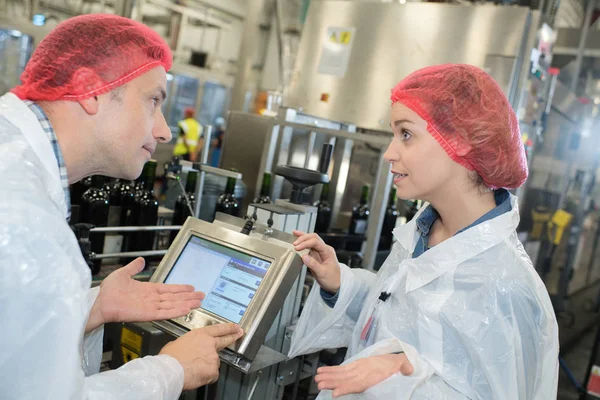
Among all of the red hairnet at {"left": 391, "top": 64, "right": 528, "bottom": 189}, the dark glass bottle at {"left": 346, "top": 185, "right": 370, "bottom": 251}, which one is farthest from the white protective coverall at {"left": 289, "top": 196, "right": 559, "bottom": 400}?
the dark glass bottle at {"left": 346, "top": 185, "right": 370, "bottom": 251}

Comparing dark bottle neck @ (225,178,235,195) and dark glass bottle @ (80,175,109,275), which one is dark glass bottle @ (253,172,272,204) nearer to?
dark bottle neck @ (225,178,235,195)

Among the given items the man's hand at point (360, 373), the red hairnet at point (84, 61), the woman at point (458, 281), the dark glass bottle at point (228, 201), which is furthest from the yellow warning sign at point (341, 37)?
the man's hand at point (360, 373)

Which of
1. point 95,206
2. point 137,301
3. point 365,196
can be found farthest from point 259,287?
point 365,196

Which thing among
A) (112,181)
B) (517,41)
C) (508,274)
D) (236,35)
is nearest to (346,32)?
(517,41)

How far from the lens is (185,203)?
2.13 meters

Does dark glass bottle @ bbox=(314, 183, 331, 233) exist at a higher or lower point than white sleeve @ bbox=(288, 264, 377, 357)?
higher

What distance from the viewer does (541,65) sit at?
2631mm

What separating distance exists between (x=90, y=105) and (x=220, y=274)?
51cm

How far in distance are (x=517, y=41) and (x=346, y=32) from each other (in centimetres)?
96

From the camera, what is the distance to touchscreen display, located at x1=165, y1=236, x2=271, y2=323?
122 centimetres

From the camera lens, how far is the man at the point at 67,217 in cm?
78

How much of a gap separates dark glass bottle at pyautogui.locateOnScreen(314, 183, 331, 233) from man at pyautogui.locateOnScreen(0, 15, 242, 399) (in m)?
1.25

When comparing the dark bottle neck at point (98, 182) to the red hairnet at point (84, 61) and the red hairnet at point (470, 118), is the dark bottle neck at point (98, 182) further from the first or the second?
the red hairnet at point (470, 118)

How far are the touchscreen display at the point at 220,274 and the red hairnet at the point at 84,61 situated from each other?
0.49m
